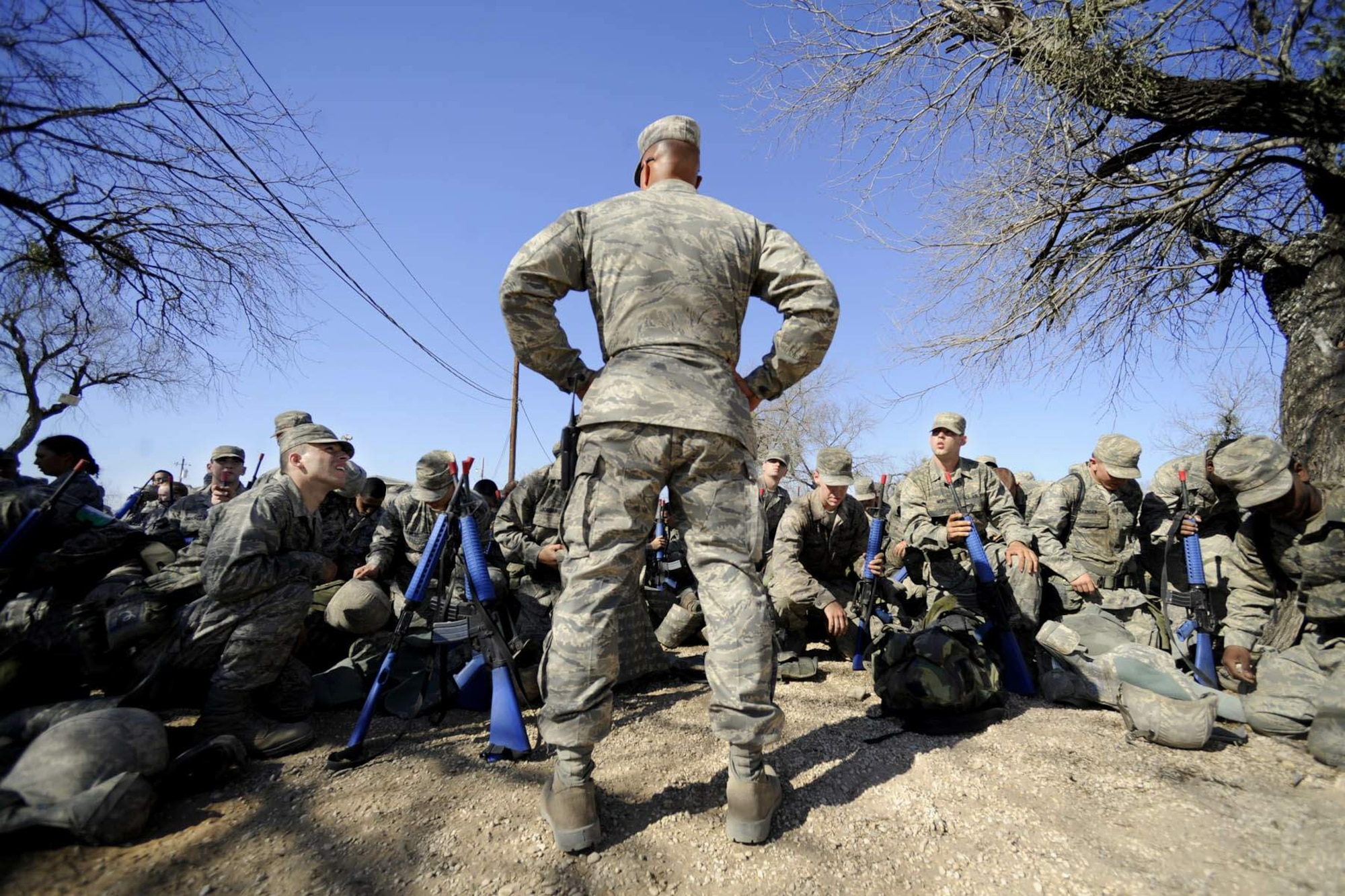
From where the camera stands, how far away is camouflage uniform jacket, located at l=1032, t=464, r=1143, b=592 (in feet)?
16.7

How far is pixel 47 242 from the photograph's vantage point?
8.09 feet

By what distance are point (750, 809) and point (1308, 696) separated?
2.94 m

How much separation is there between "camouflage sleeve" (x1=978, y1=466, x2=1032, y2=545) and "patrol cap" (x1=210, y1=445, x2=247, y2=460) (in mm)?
6839

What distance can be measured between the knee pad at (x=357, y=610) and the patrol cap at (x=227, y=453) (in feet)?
9.86

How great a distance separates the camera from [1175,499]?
521cm

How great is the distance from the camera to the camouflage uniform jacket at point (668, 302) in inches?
81.8

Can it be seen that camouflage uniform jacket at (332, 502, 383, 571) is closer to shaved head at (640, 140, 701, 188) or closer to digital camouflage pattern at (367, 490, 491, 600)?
digital camouflage pattern at (367, 490, 491, 600)

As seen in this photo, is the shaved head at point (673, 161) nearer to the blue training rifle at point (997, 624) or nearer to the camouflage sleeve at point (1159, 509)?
the blue training rifle at point (997, 624)

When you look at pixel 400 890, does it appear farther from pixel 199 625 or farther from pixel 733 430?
pixel 199 625

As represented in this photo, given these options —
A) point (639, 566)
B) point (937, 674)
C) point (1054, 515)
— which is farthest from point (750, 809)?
point (1054, 515)

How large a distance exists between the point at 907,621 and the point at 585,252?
387 cm

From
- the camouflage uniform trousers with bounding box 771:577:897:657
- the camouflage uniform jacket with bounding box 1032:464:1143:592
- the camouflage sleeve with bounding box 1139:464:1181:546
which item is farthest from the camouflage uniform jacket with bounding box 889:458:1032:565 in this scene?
the camouflage sleeve with bounding box 1139:464:1181:546

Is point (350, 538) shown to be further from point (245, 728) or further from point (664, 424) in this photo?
point (664, 424)

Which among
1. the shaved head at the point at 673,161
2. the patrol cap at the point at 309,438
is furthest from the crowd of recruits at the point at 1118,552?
Result: the patrol cap at the point at 309,438
